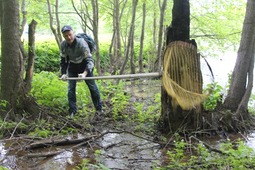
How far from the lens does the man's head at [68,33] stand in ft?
20.3

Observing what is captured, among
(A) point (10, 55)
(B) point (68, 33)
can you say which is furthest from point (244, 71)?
(A) point (10, 55)

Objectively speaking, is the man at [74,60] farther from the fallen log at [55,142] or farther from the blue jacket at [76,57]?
the fallen log at [55,142]

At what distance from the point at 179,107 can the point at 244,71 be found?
6.67 ft

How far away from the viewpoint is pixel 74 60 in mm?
6652

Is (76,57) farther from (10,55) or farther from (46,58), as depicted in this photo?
(46,58)

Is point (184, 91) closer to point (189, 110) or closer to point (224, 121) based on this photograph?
point (189, 110)

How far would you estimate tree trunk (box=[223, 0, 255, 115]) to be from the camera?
6.66 metres

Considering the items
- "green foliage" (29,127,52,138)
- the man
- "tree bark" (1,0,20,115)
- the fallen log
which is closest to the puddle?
the fallen log

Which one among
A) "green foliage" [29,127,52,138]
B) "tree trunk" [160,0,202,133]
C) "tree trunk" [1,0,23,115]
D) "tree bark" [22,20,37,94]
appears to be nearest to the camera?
"green foliage" [29,127,52,138]

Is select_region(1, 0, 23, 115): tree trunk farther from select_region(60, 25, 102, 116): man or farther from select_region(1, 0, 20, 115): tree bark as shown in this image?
select_region(60, 25, 102, 116): man

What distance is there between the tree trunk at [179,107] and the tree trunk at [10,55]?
2772mm

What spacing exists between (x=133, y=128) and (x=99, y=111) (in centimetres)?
110

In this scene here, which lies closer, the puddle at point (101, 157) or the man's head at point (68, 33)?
the puddle at point (101, 157)

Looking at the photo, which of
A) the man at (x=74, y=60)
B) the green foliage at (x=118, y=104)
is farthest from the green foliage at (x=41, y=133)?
the green foliage at (x=118, y=104)
